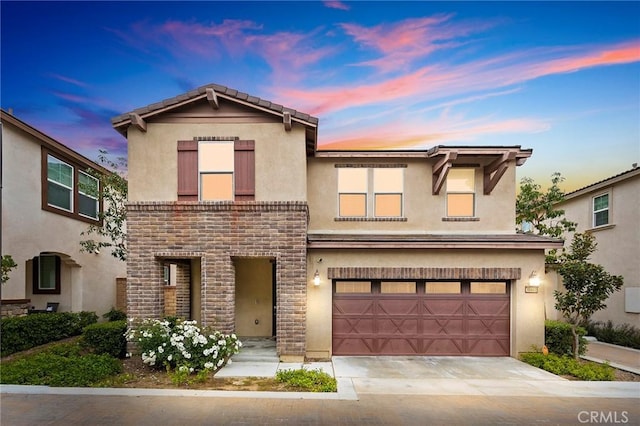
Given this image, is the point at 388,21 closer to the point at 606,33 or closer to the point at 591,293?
the point at 606,33

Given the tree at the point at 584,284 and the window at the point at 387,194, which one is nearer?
the tree at the point at 584,284

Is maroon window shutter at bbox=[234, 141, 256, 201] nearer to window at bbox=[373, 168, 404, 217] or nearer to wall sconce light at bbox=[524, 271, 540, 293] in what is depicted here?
window at bbox=[373, 168, 404, 217]

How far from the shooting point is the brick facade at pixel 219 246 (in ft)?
31.1

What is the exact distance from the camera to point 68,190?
45.3 ft

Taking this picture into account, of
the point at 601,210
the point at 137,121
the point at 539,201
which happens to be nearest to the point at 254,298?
the point at 137,121

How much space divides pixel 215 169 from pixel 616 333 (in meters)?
15.5

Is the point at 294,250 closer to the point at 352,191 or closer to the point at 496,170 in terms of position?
the point at 352,191

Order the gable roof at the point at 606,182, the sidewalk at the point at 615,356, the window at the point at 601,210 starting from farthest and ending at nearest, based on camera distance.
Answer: the window at the point at 601,210, the gable roof at the point at 606,182, the sidewalk at the point at 615,356

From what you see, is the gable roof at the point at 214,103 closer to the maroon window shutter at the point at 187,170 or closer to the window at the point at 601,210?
the maroon window shutter at the point at 187,170

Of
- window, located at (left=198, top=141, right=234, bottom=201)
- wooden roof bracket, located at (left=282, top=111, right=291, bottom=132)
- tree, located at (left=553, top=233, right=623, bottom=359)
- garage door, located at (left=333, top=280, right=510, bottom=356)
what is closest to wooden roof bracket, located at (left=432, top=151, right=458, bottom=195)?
garage door, located at (left=333, top=280, right=510, bottom=356)

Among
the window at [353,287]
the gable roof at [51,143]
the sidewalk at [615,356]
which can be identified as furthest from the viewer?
the gable roof at [51,143]

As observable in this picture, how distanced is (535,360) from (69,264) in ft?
55.6

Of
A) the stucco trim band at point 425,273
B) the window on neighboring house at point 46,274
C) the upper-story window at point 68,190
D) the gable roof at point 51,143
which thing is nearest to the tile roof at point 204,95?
the gable roof at point 51,143

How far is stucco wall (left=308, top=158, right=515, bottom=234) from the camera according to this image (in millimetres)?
11445
